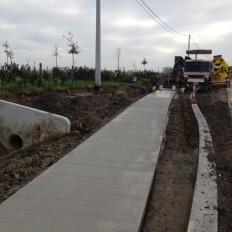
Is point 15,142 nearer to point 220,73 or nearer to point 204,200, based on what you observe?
point 204,200

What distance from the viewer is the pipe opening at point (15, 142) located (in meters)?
12.6

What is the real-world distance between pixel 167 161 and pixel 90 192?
104 inches

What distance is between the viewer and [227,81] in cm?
3200

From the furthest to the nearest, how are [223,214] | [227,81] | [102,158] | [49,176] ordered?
[227,81], [102,158], [49,176], [223,214]

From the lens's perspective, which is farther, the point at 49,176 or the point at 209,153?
the point at 209,153

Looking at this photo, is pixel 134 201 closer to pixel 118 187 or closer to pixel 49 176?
pixel 118 187

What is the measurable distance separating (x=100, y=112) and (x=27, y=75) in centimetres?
716

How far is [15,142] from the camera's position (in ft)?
42.5

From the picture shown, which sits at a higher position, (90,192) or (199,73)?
(199,73)

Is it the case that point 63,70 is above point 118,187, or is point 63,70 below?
above

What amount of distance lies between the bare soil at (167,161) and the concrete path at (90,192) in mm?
250

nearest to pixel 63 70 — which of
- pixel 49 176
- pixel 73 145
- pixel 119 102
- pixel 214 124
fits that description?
pixel 119 102

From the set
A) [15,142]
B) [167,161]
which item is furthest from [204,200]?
[15,142]

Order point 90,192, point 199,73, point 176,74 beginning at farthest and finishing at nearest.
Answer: point 176,74 → point 199,73 → point 90,192
